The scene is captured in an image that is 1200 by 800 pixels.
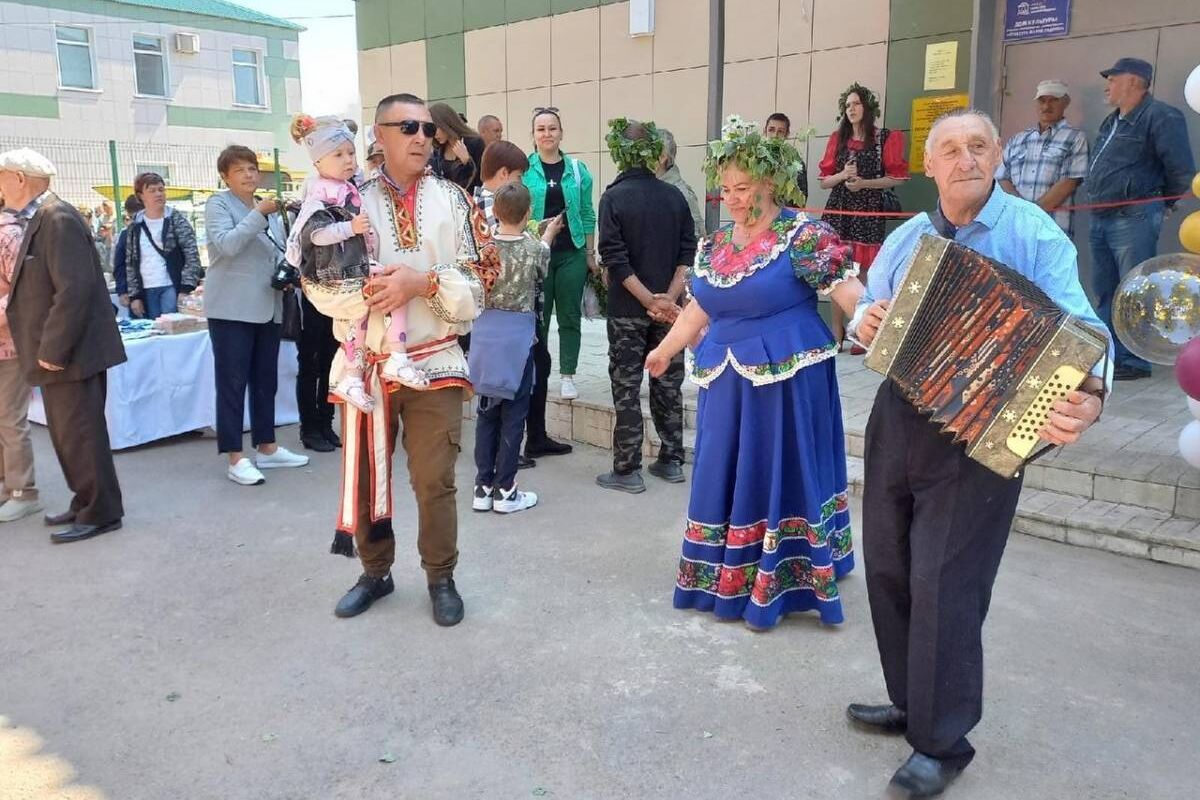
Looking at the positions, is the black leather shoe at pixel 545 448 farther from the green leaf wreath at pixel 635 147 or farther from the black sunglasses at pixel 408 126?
the black sunglasses at pixel 408 126

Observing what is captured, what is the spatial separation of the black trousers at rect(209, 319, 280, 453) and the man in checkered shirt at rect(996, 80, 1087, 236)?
17.5 feet

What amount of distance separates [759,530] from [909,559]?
1143mm

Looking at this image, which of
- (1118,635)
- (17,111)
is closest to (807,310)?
(1118,635)

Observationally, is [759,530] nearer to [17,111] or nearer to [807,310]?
[807,310]

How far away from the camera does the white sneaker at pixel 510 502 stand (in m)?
5.20

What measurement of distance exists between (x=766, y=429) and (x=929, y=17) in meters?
5.53

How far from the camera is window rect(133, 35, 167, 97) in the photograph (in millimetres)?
25000

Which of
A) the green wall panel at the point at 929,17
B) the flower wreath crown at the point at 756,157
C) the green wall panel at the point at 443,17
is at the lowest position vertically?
the flower wreath crown at the point at 756,157

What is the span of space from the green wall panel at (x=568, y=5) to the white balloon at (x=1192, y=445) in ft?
25.6

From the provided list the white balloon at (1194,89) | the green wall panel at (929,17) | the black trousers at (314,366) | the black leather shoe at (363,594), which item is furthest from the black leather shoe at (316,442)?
the green wall panel at (929,17)

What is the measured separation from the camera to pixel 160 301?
8047 millimetres

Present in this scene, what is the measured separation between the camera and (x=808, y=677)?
133 inches

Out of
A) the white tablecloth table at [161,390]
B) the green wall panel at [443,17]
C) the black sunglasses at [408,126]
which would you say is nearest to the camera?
the black sunglasses at [408,126]

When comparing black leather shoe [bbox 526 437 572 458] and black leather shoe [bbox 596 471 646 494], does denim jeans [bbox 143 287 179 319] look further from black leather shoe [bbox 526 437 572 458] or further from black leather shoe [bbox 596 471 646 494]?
black leather shoe [bbox 596 471 646 494]
